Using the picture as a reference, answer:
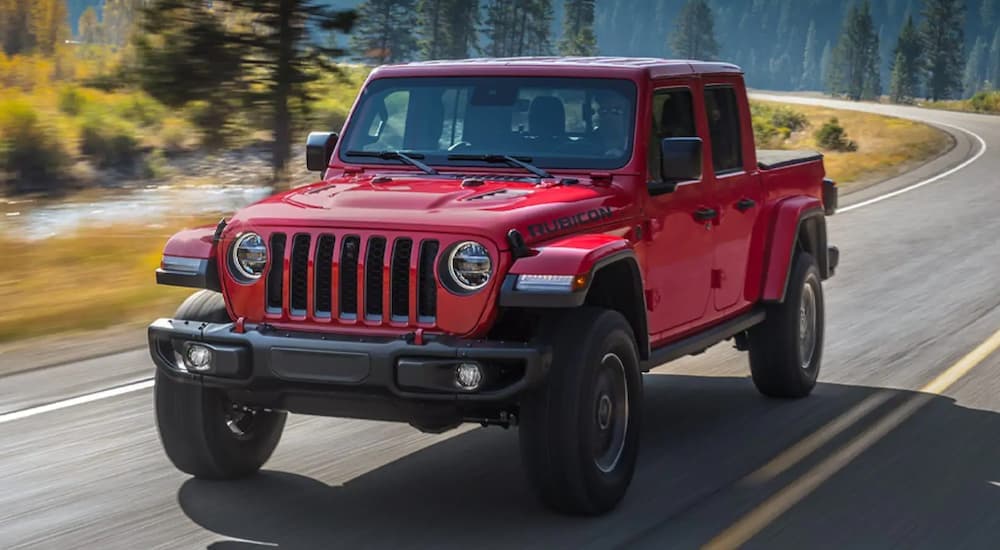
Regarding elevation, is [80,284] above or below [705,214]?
below

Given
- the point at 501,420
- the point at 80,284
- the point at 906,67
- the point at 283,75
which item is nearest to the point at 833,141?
the point at 283,75

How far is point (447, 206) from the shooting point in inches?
240

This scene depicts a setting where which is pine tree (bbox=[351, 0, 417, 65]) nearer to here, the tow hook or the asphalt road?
the asphalt road

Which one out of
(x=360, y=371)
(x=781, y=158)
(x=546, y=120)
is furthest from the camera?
(x=781, y=158)

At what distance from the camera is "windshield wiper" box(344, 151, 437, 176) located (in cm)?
706

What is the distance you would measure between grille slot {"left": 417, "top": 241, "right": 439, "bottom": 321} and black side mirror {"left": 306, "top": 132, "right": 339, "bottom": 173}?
1.86 metres

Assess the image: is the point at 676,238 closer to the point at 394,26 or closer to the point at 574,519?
the point at 574,519

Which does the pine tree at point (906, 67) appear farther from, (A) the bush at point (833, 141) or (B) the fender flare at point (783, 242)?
(B) the fender flare at point (783, 242)

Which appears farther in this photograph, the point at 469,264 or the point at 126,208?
the point at 126,208

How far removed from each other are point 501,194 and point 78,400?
3169 millimetres

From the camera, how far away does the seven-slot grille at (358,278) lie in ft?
19.1

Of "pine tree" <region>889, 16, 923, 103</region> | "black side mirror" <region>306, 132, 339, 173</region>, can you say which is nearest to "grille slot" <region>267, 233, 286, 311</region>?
"black side mirror" <region>306, 132, 339, 173</region>

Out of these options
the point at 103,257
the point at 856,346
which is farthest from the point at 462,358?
the point at 103,257

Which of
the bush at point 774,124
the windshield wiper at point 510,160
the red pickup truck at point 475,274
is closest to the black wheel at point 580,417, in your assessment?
the red pickup truck at point 475,274
